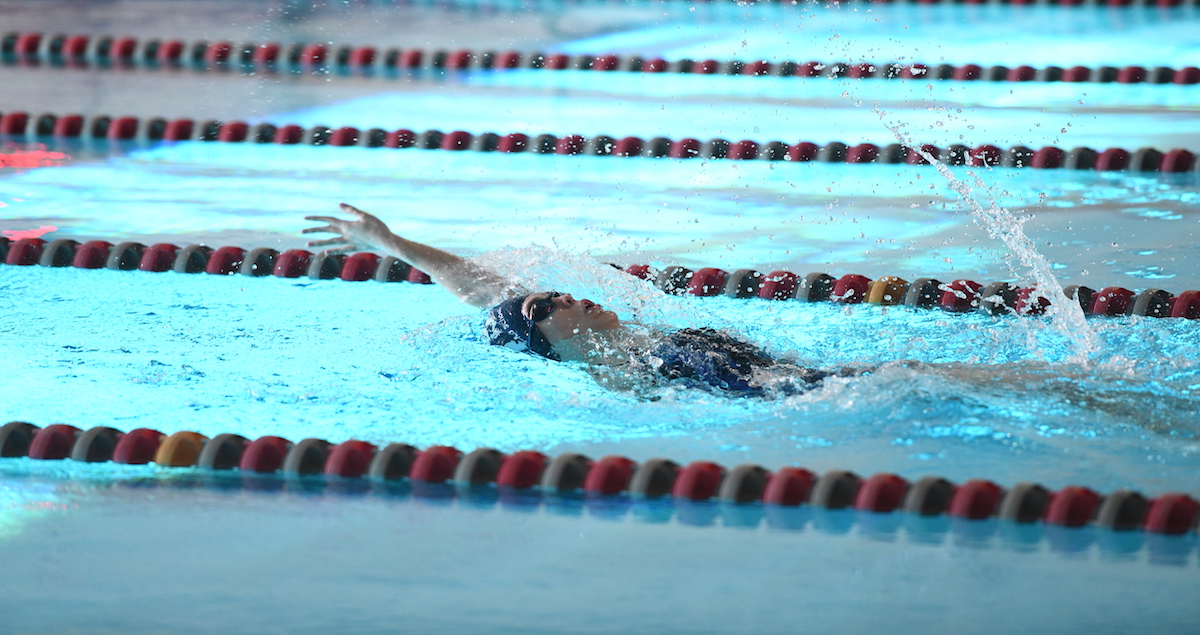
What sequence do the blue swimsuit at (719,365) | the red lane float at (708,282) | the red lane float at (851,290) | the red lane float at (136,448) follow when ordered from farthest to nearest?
the red lane float at (708,282)
the red lane float at (851,290)
the blue swimsuit at (719,365)
the red lane float at (136,448)

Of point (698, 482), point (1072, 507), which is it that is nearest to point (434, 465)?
point (698, 482)

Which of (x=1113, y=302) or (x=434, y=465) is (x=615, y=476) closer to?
(x=434, y=465)

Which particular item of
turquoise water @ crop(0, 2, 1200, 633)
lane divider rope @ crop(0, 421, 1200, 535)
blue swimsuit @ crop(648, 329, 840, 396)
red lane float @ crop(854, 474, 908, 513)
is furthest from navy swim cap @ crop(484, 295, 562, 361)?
red lane float @ crop(854, 474, 908, 513)

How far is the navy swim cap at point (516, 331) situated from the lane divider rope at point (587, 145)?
2346 millimetres

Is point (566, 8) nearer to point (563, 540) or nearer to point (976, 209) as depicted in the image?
point (976, 209)

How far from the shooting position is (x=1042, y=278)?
12.7 feet

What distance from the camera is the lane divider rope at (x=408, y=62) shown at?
6.51m

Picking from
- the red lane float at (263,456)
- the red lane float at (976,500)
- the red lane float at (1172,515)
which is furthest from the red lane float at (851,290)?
the red lane float at (263,456)

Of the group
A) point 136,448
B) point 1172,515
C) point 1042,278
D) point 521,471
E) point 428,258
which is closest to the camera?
point 1172,515

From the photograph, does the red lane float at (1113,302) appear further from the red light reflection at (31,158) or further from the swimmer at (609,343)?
the red light reflection at (31,158)

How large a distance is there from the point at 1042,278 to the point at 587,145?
95.8 inches

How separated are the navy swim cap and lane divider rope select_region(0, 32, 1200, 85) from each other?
11.7ft

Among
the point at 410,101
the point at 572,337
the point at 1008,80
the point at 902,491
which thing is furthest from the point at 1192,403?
the point at 410,101

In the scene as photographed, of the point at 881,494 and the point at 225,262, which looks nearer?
the point at 881,494
